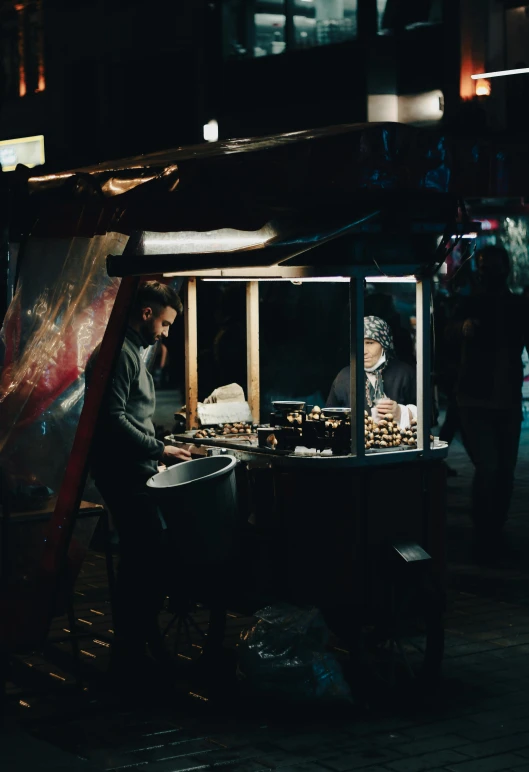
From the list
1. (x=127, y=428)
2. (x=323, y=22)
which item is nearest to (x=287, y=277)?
(x=127, y=428)

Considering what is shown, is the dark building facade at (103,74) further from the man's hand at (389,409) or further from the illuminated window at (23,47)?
the man's hand at (389,409)

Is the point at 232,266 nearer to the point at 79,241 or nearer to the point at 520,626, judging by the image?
the point at 79,241

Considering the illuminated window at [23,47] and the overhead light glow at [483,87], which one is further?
the illuminated window at [23,47]

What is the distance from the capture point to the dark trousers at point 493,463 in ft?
31.4

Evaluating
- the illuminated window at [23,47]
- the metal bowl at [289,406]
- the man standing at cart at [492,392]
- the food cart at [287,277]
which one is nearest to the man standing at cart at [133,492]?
the food cart at [287,277]

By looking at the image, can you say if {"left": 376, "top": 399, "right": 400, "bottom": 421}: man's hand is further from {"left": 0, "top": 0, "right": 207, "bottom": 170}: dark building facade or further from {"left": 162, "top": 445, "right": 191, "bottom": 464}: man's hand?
{"left": 0, "top": 0, "right": 207, "bottom": 170}: dark building facade

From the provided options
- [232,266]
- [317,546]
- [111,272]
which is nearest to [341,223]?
[232,266]

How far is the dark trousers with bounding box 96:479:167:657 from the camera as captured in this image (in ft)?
21.8

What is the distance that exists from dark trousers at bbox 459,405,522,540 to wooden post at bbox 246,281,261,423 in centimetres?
182

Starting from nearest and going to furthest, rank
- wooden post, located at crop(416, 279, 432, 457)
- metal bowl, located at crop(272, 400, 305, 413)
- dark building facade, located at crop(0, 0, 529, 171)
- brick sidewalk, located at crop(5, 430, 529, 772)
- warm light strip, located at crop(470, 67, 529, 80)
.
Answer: brick sidewalk, located at crop(5, 430, 529, 772), wooden post, located at crop(416, 279, 432, 457), metal bowl, located at crop(272, 400, 305, 413), warm light strip, located at crop(470, 67, 529, 80), dark building facade, located at crop(0, 0, 529, 171)

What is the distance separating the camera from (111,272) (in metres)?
6.26

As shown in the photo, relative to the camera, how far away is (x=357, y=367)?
20.6ft

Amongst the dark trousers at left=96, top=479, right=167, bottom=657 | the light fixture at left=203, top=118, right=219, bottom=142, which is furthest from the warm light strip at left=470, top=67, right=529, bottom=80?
the dark trousers at left=96, top=479, right=167, bottom=657

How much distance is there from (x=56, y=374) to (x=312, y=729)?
248 cm
